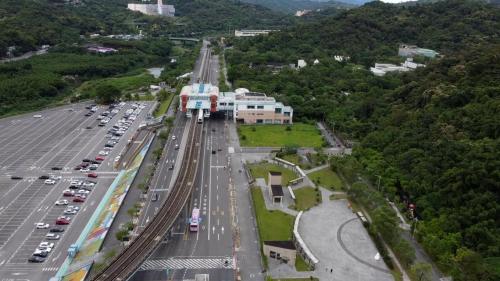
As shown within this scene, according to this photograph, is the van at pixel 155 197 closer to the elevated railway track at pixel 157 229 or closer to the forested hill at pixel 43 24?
the elevated railway track at pixel 157 229

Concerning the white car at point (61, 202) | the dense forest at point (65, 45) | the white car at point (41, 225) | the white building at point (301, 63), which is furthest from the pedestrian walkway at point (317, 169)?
the white building at point (301, 63)

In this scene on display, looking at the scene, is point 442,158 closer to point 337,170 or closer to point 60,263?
point 337,170

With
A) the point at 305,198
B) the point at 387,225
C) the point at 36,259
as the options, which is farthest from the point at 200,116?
the point at 387,225

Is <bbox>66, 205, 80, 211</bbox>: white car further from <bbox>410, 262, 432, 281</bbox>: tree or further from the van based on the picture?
<bbox>410, 262, 432, 281</bbox>: tree

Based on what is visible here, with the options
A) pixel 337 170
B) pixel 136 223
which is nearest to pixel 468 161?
pixel 337 170

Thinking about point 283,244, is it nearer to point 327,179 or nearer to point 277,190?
point 277,190

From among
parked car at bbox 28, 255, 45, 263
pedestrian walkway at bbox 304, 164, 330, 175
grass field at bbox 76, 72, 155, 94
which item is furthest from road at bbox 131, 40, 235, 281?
grass field at bbox 76, 72, 155, 94
